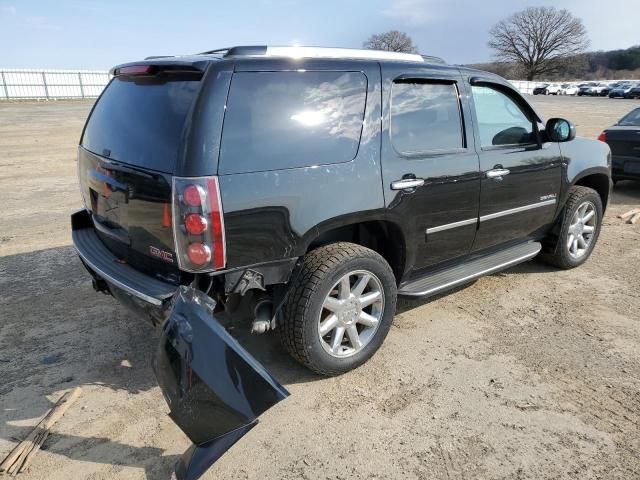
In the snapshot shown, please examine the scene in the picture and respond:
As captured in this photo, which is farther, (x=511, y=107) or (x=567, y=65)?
(x=567, y=65)

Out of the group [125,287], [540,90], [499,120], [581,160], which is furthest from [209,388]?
[540,90]

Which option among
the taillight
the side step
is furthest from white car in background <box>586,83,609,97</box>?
the taillight

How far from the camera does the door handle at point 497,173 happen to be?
3.85m

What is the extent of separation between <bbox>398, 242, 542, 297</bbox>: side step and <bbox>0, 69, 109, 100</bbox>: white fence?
3638cm

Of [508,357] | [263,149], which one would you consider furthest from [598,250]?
[263,149]

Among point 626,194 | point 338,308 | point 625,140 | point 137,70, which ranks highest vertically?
point 137,70

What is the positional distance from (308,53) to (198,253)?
139 centimetres

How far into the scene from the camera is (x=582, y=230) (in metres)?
5.09

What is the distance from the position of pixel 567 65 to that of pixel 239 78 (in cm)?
9449

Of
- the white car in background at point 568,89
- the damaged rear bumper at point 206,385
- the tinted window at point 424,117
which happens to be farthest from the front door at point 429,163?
the white car in background at point 568,89

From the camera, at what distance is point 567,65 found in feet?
271

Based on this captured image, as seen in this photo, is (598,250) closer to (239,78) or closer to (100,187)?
(239,78)

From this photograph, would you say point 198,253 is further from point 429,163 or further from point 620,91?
point 620,91

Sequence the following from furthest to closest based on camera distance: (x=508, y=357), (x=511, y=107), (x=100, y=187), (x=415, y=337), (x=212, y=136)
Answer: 1. (x=511, y=107)
2. (x=415, y=337)
3. (x=508, y=357)
4. (x=100, y=187)
5. (x=212, y=136)
